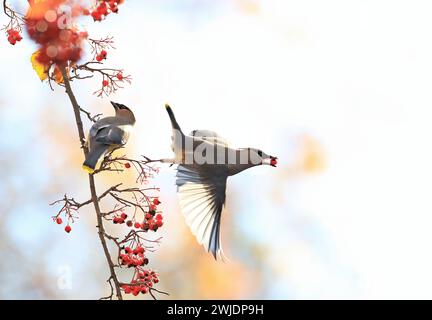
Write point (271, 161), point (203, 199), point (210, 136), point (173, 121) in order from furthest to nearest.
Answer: point (203, 199)
point (210, 136)
point (271, 161)
point (173, 121)

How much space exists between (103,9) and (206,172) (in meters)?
1.40

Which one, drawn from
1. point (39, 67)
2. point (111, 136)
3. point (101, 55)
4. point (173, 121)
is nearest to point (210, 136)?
point (173, 121)

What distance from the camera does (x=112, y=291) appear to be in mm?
2867

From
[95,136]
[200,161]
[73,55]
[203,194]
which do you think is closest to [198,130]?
[200,161]

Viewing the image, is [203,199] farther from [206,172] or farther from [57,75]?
[57,75]

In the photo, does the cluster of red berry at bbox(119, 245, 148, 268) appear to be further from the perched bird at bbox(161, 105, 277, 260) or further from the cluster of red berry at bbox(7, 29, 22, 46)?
the cluster of red berry at bbox(7, 29, 22, 46)

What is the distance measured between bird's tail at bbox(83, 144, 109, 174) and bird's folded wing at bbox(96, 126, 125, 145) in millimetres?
32

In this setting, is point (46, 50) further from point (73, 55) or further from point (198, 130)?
point (198, 130)

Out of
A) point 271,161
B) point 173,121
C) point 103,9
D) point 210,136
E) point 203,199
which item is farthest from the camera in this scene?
point 203,199

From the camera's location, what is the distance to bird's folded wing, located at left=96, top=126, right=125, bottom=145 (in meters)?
3.08

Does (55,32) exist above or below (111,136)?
above

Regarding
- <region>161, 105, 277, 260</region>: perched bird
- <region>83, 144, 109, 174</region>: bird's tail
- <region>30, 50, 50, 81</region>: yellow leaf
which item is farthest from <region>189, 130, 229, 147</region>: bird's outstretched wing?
<region>30, 50, 50, 81</region>: yellow leaf

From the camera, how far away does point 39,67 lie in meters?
3.06

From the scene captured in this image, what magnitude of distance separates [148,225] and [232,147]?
0.89m
